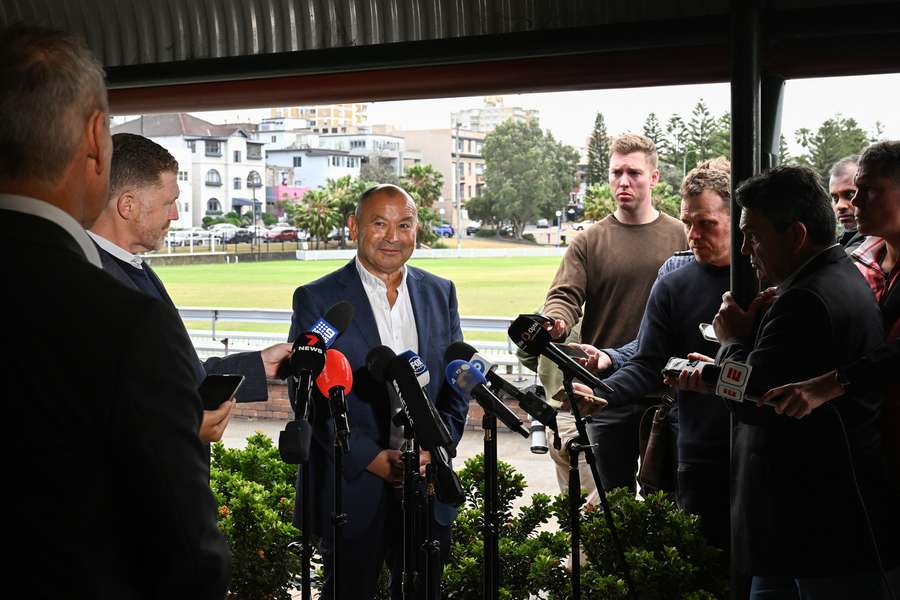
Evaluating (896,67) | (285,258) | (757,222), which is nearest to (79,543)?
(757,222)

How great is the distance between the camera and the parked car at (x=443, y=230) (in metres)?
4.69

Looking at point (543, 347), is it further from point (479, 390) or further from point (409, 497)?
point (409, 497)

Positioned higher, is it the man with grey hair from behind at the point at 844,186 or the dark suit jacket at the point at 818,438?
the man with grey hair from behind at the point at 844,186

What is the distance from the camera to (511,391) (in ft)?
8.64

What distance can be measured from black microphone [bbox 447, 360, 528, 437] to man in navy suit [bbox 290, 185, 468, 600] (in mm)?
558

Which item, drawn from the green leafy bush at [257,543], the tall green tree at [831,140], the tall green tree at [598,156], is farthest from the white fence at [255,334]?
the tall green tree at [831,140]

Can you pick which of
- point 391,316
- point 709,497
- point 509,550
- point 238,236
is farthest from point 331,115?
point 238,236

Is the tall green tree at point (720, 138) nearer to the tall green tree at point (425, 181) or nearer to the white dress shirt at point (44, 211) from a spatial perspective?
the tall green tree at point (425, 181)

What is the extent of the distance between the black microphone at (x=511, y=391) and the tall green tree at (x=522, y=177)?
85.4 inches

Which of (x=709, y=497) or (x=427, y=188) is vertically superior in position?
(x=427, y=188)

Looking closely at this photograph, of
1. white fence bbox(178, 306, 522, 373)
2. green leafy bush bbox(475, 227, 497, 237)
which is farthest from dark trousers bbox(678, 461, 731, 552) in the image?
white fence bbox(178, 306, 522, 373)

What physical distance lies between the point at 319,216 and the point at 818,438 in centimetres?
406

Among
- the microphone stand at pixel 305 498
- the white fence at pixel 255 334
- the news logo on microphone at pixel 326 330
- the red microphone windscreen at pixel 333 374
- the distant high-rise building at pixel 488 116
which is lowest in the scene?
the white fence at pixel 255 334

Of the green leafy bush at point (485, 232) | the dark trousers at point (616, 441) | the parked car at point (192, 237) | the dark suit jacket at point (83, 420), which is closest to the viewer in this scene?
the dark suit jacket at point (83, 420)
